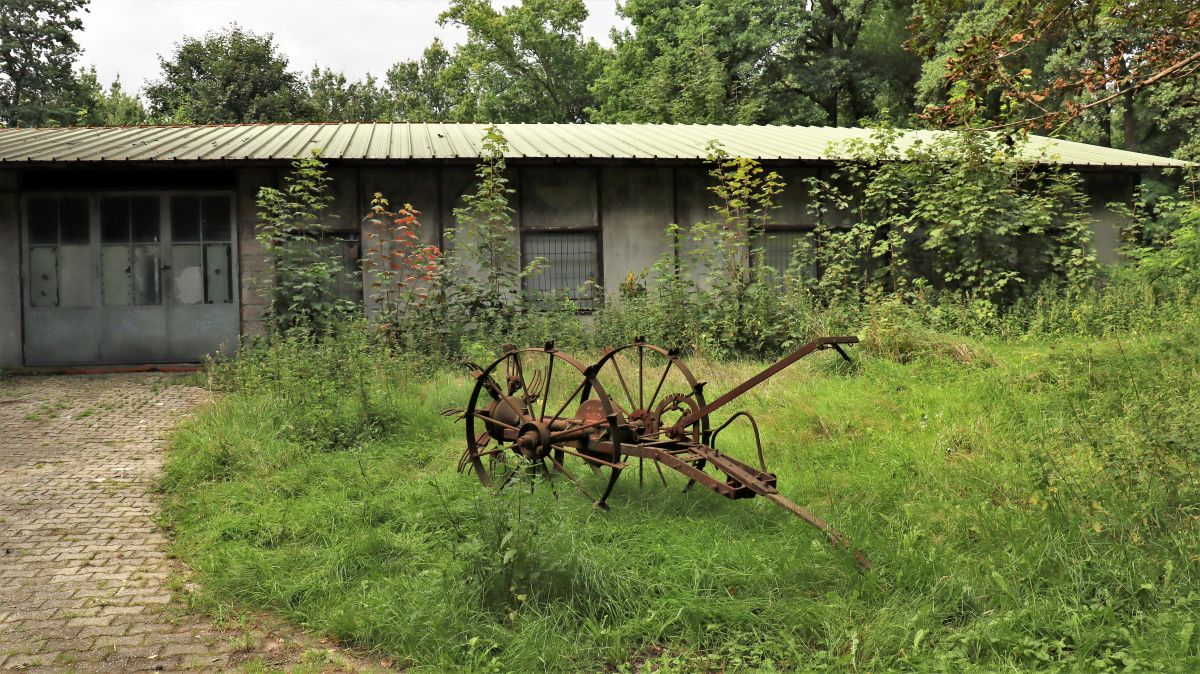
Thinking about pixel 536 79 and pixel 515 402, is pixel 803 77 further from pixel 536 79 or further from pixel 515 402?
pixel 515 402

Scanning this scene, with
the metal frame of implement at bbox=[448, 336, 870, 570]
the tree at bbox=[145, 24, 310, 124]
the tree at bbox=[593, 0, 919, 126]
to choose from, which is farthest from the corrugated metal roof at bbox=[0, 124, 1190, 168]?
the tree at bbox=[145, 24, 310, 124]

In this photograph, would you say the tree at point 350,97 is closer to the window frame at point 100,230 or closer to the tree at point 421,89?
the tree at point 421,89

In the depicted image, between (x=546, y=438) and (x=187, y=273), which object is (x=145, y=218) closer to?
(x=187, y=273)

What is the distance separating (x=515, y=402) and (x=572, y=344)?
15.2 ft

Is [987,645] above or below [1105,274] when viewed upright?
below

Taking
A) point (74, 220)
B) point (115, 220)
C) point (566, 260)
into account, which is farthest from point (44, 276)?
point (566, 260)

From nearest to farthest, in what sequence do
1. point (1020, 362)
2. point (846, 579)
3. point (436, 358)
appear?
1. point (846, 579)
2. point (1020, 362)
3. point (436, 358)

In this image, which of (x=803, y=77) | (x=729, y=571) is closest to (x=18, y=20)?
(x=803, y=77)

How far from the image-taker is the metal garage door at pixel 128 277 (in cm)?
1188

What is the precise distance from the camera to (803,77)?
1054 inches

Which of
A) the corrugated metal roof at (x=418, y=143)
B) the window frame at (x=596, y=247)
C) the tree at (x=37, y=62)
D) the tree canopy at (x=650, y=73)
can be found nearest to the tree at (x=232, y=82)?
the tree canopy at (x=650, y=73)

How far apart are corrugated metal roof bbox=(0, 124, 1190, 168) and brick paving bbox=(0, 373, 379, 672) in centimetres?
486

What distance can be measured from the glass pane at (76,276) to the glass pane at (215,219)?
1714 millimetres

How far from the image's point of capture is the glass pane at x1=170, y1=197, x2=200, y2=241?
1207 cm
